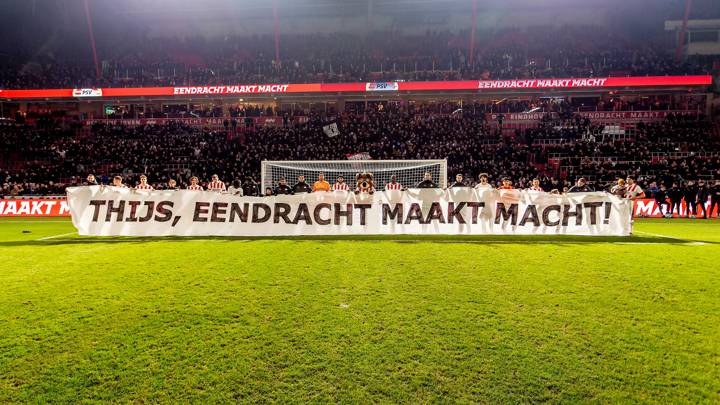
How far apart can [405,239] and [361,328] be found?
5.14 m

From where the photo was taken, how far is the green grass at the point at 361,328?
350 centimetres

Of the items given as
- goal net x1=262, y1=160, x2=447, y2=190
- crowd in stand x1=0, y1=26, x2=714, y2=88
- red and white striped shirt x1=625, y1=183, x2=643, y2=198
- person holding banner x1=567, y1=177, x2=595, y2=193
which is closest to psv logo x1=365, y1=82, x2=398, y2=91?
crowd in stand x1=0, y1=26, x2=714, y2=88

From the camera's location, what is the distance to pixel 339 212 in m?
10.6

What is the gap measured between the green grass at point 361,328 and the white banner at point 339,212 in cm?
291

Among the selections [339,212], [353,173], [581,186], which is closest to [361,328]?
[339,212]

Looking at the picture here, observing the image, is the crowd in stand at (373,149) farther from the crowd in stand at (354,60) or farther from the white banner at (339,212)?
the white banner at (339,212)

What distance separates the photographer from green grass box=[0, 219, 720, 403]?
3500 millimetres

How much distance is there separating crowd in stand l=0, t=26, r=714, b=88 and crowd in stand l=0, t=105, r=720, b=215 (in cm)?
407

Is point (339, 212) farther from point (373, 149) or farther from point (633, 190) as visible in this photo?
point (373, 149)

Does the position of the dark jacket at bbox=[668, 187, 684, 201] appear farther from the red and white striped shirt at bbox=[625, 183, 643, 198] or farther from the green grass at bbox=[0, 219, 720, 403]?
the green grass at bbox=[0, 219, 720, 403]

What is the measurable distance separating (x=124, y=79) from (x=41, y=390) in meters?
35.0

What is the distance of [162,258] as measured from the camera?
7.45 m

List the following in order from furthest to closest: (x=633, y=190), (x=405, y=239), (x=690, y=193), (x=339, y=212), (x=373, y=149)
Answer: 1. (x=373, y=149)
2. (x=690, y=193)
3. (x=633, y=190)
4. (x=339, y=212)
5. (x=405, y=239)

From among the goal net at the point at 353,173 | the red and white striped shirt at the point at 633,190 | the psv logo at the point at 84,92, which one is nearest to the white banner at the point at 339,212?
the red and white striped shirt at the point at 633,190
